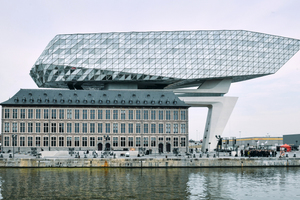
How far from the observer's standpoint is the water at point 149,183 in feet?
161

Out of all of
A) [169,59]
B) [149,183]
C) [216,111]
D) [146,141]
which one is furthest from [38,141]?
[149,183]

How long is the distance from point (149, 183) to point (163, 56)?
7070 centimetres

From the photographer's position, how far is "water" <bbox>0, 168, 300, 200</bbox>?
4894cm

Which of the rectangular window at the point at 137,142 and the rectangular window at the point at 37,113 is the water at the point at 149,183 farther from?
the rectangular window at the point at 137,142

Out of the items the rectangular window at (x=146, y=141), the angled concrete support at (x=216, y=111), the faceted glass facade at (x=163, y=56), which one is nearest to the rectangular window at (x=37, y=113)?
the faceted glass facade at (x=163, y=56)

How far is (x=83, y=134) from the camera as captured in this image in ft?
360

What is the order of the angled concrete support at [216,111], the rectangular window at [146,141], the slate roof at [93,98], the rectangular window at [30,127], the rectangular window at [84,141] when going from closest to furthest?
the rectangular window at [30,127]
the slate roof at [93,98]
the rectangular window at [84,141]
the rectangular window at [146,141]
the angled concrete support at [216,111]

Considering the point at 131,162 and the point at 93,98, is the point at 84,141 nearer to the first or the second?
the point at 93,98

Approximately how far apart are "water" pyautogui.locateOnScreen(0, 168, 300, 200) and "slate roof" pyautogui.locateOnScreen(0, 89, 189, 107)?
37.8 m

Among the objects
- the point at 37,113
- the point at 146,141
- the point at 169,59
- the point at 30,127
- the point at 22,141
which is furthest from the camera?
the point at 169,59

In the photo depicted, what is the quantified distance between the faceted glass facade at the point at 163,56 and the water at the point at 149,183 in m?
52.9

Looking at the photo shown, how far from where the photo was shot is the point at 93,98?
111 m

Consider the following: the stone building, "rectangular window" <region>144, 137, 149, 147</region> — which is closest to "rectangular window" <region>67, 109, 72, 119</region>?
the stone building

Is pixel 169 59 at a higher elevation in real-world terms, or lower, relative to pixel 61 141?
higher
